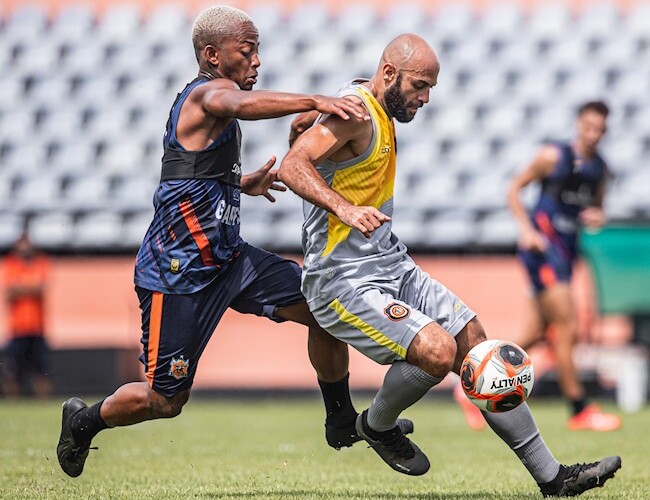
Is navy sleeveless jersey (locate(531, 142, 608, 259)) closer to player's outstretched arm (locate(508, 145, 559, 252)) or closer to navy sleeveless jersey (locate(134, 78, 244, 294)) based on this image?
player's outstretched arm (locate(508, 145, 559, 252))

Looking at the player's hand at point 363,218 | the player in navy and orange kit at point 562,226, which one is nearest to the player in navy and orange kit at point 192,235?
the player's hand at point 363,218

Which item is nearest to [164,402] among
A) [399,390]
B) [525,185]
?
[399,390]

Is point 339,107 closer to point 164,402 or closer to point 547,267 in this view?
point 164,402

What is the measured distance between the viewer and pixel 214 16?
18.6 feet

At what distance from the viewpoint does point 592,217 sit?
34.6 feet

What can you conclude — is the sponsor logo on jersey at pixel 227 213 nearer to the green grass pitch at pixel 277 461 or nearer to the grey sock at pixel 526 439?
the green grass pitch at pixel 277 461

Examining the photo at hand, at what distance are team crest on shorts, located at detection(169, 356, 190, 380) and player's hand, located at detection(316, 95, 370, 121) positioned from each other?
1387 millimetres

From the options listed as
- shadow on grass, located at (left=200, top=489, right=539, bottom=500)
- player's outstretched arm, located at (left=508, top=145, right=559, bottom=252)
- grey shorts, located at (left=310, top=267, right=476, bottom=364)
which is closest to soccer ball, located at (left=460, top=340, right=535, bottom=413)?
grey shorts, located at (left=310, top=267, right=476, bottom=364)

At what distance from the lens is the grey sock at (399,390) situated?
535 centimetres

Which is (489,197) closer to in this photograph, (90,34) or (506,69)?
(506,69)

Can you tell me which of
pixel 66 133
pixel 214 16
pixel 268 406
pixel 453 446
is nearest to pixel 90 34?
pixel 66 133

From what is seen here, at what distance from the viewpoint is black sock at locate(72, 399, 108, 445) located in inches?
233

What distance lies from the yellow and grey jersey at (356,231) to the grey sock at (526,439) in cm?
86

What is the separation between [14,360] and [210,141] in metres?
9.57
